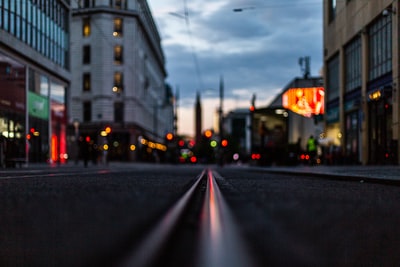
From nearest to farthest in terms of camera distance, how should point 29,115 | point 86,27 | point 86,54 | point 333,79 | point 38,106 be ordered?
point 29,115, point 38,106, point 333,79, point 86,54, point 86,27

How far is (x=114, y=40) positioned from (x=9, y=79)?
136 ft

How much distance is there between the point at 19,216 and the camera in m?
4.03

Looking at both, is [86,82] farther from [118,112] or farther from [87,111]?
[118,112]

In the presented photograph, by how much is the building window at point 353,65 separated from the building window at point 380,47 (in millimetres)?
2535

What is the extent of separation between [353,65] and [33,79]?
21.7 m

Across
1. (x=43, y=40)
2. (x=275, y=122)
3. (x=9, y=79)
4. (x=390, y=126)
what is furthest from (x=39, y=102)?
(x=390, y=126)

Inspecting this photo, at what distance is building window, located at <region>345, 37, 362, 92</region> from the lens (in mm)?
40341

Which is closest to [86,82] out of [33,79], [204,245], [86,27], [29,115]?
[86,27]

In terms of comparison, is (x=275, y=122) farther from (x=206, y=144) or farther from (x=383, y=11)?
(x=206, y=144)

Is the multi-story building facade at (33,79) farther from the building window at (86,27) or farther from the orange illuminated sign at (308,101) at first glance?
the building window at (86,27)

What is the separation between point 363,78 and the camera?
38312 mm

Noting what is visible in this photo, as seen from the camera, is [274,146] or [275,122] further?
[274,146]

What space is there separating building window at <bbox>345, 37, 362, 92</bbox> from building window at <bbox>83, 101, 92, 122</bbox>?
3910 cm

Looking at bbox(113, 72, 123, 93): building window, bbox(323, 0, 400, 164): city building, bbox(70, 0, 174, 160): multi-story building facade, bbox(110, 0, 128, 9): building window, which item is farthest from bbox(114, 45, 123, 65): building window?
bbox(323, 0, 400, 164): city building
